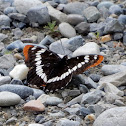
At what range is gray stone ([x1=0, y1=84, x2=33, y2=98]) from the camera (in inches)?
159

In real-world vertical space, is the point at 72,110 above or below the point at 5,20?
above

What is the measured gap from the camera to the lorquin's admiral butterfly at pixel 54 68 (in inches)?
169

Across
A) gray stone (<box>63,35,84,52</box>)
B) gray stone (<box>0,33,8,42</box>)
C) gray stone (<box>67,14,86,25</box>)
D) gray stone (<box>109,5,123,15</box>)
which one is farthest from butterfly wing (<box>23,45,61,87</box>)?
gray stone (<box>109,5,123,15</box>)

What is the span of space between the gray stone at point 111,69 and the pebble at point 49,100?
0.91 meters

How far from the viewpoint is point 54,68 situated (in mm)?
4395

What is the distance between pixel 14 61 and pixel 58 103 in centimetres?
136

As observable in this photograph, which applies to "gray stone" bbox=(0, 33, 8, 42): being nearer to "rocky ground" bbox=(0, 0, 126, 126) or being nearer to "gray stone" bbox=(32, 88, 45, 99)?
"rocky ground" bbox=(0, 0, 126, 126)

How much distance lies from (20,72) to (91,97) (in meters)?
1.09

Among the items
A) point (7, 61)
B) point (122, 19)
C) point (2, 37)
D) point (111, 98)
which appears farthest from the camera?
point (122, 19)

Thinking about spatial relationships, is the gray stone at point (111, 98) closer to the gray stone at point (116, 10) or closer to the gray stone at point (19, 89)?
the gray stone at point (19, 89)

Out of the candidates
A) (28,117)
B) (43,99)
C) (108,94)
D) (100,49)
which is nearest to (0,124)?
(28,117)

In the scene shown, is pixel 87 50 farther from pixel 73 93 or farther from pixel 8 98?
pixel 8 98

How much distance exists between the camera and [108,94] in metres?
3.91

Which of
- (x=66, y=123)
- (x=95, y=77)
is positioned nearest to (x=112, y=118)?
(x=66, y=123)
